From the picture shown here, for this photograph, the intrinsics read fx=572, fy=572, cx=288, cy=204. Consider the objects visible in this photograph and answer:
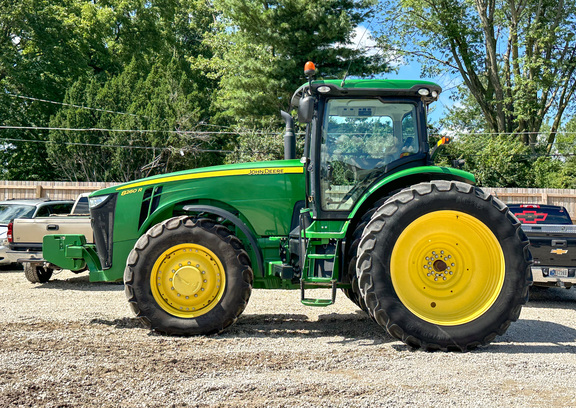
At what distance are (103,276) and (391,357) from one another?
3177 mm

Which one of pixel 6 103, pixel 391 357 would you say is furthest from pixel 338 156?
pixel 6 103

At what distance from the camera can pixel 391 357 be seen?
5074 millimetres

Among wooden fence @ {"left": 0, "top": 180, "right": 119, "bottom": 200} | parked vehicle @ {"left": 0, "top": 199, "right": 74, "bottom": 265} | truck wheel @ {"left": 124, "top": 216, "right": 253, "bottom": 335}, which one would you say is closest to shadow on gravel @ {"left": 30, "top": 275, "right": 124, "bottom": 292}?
parked vehicle @ {"left": 0, "top": 199, "right": 74, "bottom": 265}

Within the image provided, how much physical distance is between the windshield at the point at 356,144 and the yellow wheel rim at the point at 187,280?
132 cm

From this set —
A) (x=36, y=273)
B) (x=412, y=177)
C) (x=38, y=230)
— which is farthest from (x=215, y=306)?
(x=36, y=273)

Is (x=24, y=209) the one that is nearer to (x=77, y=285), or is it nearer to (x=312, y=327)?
(x=77, y=285)

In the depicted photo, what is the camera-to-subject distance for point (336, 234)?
5.77 meters

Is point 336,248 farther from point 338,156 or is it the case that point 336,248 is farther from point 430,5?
point 430,5

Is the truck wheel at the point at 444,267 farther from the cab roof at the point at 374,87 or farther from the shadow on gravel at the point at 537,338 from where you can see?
the cab roof at the point at 374,87

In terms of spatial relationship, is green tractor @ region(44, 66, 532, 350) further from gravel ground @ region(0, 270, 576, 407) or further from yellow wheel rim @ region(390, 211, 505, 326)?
gravel ground @ region(0, 270, 576, 407)

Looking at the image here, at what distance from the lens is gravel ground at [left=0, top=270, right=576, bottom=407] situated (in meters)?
3.96

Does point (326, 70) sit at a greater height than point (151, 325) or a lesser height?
greater

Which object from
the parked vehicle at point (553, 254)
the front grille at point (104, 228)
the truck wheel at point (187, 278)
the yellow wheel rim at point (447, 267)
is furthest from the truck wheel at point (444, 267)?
the parked vehicle at point (553, 254)

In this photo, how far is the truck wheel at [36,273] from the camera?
10406mm
